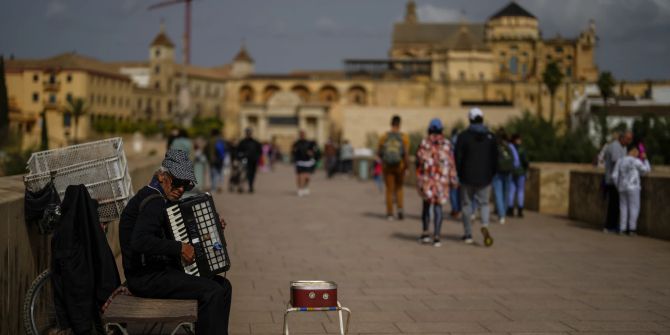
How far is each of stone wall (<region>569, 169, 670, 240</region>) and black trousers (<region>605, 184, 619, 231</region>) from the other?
39 centimetres

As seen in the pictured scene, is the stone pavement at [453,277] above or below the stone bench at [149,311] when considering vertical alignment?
below

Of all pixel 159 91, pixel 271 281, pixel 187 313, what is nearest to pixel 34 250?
pixel 187 313

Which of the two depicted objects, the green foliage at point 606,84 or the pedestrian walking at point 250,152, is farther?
the green foliage at point 606,84

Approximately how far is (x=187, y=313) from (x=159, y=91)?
133m

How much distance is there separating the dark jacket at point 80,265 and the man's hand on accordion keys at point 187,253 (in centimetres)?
59

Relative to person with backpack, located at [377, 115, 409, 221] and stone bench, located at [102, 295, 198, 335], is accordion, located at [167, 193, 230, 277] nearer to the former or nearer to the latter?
stone bench, located at [102, 295, 198, 335]

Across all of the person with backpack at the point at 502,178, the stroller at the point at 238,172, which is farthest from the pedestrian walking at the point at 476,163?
the stroller at the point at 238,172

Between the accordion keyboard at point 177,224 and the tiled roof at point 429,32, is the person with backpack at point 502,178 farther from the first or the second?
the tiled roof at point 429,32

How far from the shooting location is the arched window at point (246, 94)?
11450cm

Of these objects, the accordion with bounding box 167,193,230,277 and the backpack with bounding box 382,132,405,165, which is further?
the backpack with bounding box 382,132,405,165

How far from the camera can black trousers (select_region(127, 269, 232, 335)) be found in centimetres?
508

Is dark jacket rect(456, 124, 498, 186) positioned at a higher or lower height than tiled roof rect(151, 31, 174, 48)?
lower

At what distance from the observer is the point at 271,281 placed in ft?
29.1

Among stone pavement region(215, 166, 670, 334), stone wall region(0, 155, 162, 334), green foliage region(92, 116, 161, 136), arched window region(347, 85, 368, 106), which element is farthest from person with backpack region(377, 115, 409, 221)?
arched window region(347, 85, 368, 106)
